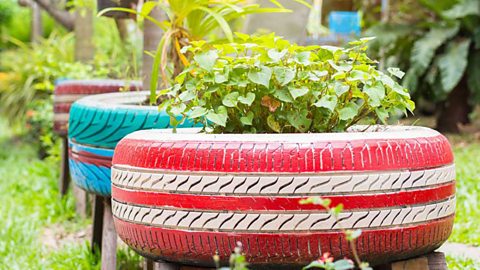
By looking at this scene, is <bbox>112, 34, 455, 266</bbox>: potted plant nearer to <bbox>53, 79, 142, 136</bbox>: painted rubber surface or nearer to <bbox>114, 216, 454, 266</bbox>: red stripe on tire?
<bbox>114, 216, 454, 266</bbox>: red stripe on tire

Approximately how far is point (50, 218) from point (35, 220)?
0.61 ft

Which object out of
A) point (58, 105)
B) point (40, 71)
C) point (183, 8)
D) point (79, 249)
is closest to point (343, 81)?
point (183, 8)

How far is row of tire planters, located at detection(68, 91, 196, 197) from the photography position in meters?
3.63

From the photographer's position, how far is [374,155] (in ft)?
7.40

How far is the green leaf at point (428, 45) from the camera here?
33.0 feet

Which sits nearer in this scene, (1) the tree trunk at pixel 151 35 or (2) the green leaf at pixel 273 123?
(2) the green leaf at pixel 273 123

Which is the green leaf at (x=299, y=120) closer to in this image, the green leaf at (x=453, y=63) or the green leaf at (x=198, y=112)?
the green leaf at (x=198, y=112)

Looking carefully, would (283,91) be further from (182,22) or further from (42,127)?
(42,127)

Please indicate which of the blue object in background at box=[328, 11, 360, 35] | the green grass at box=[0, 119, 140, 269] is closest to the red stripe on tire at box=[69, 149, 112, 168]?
the green grass at box=[0, 119, 140, 269]

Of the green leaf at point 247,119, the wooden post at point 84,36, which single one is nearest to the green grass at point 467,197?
the green leaf at point 247,119

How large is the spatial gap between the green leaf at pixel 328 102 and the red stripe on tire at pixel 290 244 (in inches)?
17.5

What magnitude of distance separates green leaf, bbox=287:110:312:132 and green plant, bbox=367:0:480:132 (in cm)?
742

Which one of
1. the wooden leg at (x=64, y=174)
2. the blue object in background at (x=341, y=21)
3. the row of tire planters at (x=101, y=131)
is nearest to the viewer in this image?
the row of tire planters at (x=101, y=131)

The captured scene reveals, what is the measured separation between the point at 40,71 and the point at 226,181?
8243mm
